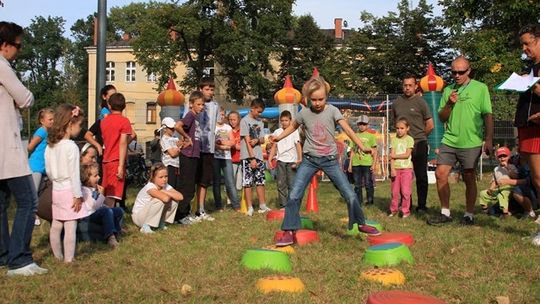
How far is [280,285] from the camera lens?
475 centimetres

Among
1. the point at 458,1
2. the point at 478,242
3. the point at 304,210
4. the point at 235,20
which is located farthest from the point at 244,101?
the point at 478,242

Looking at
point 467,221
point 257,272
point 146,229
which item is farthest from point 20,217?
point 467,221

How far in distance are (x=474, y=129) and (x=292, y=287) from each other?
4.09m

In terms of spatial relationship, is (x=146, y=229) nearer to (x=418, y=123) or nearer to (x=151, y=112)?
(x=418, y=123)

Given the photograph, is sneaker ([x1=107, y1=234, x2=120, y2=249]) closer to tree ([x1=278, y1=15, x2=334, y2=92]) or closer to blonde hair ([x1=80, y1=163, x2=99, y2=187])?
blonde hair ([x1=80, y1=163, x2=99, y2=187])

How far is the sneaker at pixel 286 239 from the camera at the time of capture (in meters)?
6.51

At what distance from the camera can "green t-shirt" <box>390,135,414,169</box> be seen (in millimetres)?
9375

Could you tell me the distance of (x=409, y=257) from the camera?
5770 mm

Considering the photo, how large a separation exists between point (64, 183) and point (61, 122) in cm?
60

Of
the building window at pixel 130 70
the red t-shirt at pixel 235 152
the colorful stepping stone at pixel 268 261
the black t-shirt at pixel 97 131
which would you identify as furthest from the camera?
the building window at pixel 130 70

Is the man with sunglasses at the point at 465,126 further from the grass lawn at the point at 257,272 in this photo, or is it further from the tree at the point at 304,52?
the tree at the point at 304,52

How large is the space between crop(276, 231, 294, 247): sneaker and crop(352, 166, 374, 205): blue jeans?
4.82m

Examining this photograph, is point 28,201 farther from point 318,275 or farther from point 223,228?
point 223,228

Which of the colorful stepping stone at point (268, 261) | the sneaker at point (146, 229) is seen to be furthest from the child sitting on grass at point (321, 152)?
the sneaker at point (146, 229)
